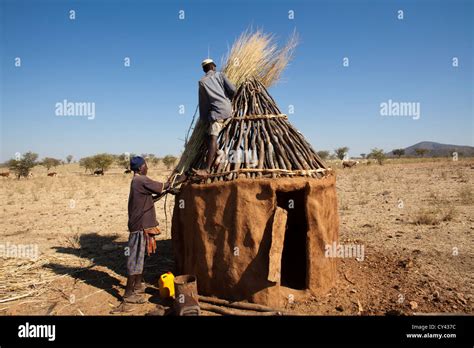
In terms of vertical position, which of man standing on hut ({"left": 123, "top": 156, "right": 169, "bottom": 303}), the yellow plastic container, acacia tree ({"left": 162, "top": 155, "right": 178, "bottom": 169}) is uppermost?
acacia tree ({"left": 162, "top": 155, "right": 178, "bottom": 169})

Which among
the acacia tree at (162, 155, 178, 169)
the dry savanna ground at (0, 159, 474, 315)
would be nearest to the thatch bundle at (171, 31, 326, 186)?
the dry savanna ground at (0, 159, 474, 315)

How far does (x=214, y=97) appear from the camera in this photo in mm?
4504

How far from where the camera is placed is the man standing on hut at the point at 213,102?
4.43 metres

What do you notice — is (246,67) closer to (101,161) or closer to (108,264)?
(108,264)

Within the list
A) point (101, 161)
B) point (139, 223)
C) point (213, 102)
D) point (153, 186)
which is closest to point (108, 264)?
point (139, 223)

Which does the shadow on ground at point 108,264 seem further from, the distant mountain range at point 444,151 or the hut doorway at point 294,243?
the distant mountain range at point 444,151

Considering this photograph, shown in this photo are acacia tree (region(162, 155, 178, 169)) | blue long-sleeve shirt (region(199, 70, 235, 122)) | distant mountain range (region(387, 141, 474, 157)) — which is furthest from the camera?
distant mountain range (region(387, 141, 474, 157))

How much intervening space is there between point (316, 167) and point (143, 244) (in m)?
2.51

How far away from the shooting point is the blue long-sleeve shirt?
4.51 metres

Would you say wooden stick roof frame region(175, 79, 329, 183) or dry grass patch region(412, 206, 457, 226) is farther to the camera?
dry grass patch region(412, 206, 457, 226)

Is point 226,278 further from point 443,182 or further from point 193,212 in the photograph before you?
point 443,182

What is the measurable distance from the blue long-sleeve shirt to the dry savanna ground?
2.11m

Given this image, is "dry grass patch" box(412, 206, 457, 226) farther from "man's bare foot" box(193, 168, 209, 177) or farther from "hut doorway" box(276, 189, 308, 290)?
"man's bare foot" box(193, 168, 209, 177)
